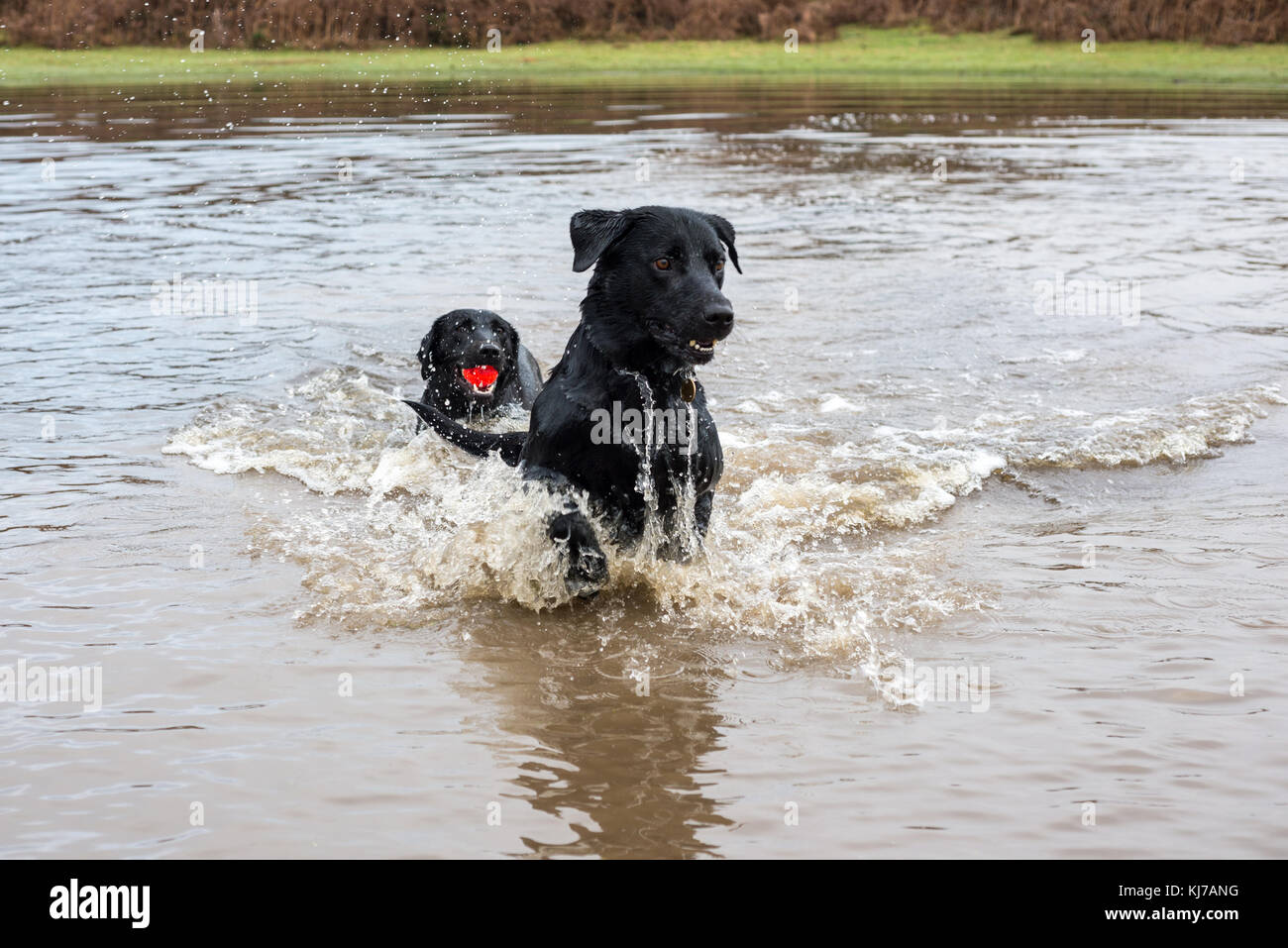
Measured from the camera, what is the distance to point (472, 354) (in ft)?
30.0

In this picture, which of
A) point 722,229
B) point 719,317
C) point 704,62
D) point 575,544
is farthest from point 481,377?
point 704,62

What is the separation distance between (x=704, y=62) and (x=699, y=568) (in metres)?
37.8

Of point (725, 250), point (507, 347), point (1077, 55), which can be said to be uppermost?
point (1077, 55)

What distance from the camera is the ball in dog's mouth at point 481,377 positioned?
30.5 feet

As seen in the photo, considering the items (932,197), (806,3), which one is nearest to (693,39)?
(806,3)

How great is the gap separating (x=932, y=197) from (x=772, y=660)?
1421 cm

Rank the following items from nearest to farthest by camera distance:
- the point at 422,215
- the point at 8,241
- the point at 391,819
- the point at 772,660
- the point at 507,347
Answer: the point at 391,819, the point at 772,660, the point at 507,347, the point at 8,241, the point at 422,215

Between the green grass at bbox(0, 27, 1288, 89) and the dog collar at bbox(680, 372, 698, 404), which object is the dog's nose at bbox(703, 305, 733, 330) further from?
the green grass at bbox(0, 27, 1288, 89)

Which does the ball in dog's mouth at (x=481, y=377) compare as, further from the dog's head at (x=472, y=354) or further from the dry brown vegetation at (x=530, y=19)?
the dry brown vegetation at (x=530, y=19)

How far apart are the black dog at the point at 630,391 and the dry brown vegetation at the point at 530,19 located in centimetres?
3826

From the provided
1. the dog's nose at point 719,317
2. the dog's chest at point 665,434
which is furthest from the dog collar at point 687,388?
the dog's nose at point 719,317

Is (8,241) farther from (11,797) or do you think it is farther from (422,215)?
(11,797)

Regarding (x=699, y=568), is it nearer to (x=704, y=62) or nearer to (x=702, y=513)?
(x=702, y=513)
